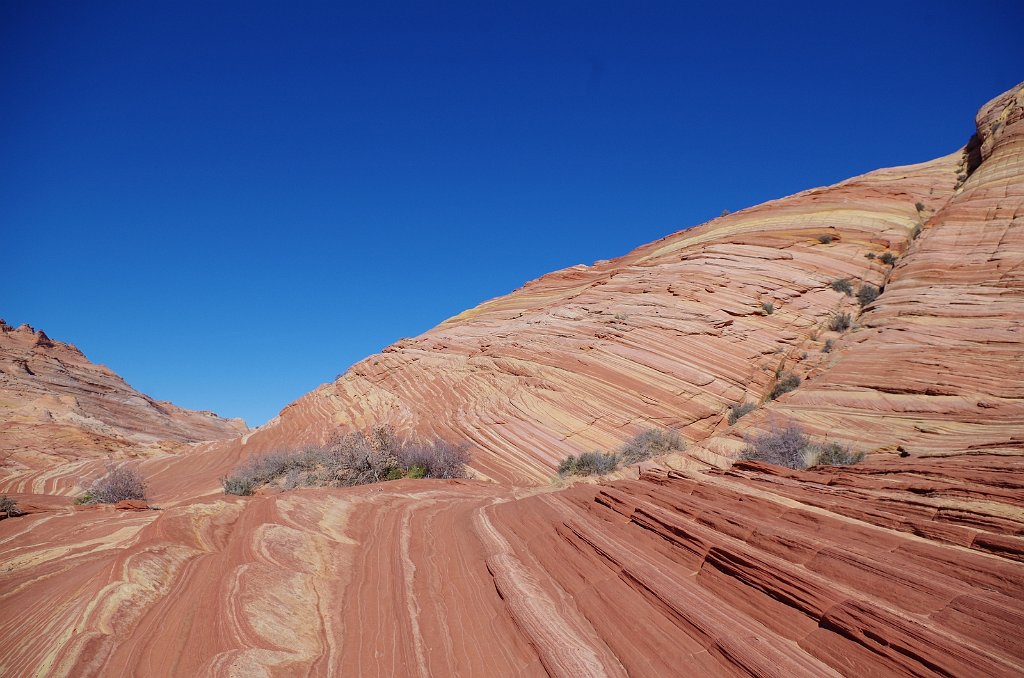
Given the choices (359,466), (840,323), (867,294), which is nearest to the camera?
(359,466)

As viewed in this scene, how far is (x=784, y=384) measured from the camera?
18406 mm

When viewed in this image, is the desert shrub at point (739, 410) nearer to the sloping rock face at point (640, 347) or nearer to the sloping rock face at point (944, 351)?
the sloping rock face at point (640, 347)

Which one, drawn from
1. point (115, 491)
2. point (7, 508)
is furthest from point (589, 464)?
point (115, 491)

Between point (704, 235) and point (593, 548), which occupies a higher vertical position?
point (704, 235)

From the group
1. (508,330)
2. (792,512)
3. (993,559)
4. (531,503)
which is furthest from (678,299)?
(993,559)

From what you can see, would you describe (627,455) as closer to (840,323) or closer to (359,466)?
(359,466)

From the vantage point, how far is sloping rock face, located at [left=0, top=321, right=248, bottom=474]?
27.5 meters

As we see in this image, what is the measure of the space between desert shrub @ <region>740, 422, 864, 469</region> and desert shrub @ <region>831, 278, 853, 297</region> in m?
14.3

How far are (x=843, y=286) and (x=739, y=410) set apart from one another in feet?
35.1

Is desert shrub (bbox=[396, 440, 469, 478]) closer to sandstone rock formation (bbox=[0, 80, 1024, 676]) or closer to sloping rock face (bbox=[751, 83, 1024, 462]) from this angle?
sandstone rock formation (bbox=[0, 80, 1024, 676])

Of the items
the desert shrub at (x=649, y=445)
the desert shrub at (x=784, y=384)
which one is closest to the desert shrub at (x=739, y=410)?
the desert shrub at (x=784, y=384)

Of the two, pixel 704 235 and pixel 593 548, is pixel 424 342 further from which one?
pixel 593 548

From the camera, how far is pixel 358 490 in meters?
11.4

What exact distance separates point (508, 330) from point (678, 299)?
313 inches
